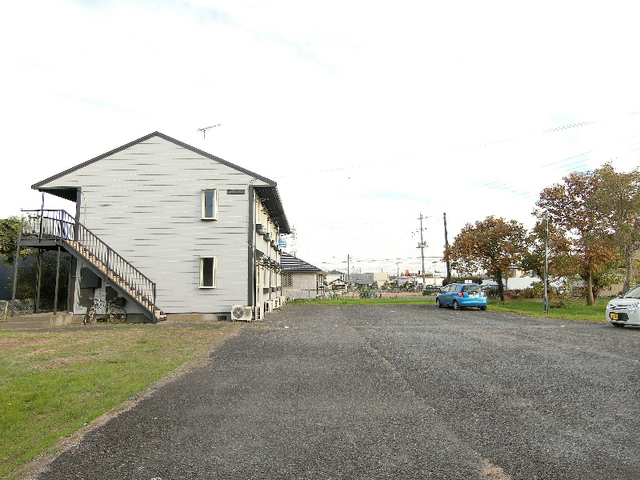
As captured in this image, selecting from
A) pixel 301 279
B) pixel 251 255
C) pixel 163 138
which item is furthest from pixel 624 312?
pixel 301 279

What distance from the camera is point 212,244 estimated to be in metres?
17.9

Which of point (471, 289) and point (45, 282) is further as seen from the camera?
point (471, 289)

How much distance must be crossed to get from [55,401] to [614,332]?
14510mm

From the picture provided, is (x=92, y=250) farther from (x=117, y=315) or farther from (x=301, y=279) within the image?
(x=301, y=279)

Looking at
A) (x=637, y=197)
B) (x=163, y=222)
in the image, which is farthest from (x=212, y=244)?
(x=637, y=197)

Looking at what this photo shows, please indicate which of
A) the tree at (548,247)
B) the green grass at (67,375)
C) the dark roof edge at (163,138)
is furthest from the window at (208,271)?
the tree at (548,247)

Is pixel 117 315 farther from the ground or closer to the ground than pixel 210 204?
closer to the ground

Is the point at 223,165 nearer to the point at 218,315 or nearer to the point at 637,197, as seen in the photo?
the point at 218,315

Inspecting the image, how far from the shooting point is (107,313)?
55.8 feet

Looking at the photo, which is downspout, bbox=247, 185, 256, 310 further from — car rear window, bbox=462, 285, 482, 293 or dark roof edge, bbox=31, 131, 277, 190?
car rear window, bbox=462, 285, 482, 293

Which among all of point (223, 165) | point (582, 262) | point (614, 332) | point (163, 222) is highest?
point (223, 165)

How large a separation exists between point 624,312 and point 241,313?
13.3 m

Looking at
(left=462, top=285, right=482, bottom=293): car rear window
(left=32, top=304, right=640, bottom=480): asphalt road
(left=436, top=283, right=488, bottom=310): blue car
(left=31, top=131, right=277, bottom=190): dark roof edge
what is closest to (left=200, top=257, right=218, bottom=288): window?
(left=31, top=131, right=277, bottom=190): dark roof edge

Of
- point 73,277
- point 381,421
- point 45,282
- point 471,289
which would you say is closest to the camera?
point 381,421
